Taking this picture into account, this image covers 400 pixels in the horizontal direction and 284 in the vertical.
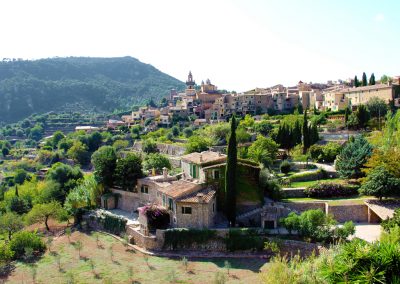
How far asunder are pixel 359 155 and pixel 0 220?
32.0 m

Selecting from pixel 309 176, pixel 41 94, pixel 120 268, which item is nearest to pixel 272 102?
pixel 309 176

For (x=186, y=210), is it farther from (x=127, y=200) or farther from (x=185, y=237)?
(x=127, y=200)

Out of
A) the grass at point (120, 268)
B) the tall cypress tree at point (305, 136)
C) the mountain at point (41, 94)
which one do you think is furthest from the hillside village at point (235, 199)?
the mountain at point (41, 94)

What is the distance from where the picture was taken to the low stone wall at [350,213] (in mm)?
29766

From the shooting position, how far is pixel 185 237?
29344 millimetres

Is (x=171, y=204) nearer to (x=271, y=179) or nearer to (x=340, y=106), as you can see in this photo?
(x=271, y=179)

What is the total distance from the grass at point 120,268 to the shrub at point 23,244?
1.10m

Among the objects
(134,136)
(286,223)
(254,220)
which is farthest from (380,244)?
(134,136)

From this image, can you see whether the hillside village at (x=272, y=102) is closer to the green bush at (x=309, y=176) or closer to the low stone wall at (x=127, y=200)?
the green bush at (x=309, y=176)

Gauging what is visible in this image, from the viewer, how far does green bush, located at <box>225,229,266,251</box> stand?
90.4 ft

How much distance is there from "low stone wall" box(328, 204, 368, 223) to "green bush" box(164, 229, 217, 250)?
9248 mm

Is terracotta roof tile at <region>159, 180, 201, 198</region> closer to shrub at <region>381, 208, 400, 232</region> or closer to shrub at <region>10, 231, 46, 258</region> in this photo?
shrub at <region>10, 231, 46, 258</region>

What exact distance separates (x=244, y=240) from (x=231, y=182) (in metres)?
4.67

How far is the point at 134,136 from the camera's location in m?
90.1
